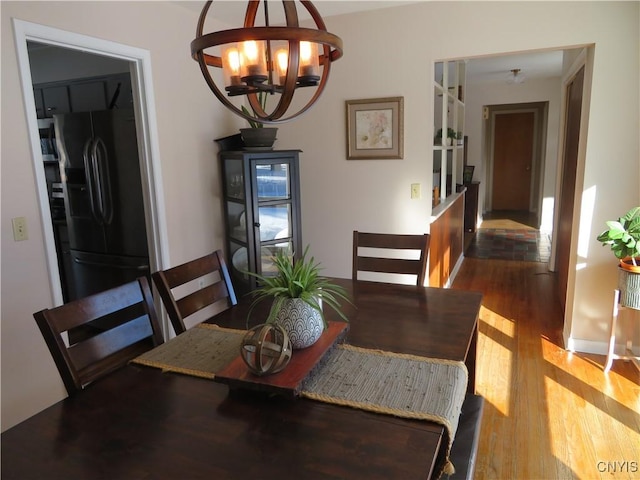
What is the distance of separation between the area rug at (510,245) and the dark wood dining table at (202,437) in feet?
15.5

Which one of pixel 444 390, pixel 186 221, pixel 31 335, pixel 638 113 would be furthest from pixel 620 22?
pixel 31 335

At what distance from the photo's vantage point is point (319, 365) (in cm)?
138

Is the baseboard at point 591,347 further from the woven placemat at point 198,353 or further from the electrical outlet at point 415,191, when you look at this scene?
the woven placemat at point 198,353

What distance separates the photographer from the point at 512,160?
917 cm

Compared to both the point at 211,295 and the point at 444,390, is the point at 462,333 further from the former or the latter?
the point at 211,295

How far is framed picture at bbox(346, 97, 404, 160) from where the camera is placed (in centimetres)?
337

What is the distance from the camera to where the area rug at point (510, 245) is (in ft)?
18.9

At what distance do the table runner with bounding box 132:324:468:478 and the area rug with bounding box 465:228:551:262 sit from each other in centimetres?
469

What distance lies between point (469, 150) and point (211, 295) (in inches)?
283

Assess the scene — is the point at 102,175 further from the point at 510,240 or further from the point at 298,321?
the point at 510,240

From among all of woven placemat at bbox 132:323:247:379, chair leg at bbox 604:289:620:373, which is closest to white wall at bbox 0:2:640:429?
chair leg at bbox 604:289:620:373

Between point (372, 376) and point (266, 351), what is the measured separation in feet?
1.08

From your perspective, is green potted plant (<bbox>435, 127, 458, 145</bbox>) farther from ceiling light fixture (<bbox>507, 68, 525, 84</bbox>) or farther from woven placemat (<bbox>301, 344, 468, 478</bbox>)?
woven placemat (<bbox>301, 344, 468, 478</bbox>)

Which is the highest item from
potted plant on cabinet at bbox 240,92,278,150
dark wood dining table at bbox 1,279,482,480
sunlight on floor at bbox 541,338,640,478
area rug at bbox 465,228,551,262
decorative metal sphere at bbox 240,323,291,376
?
potted plant on cabinet at bbox 240,92,278,150
